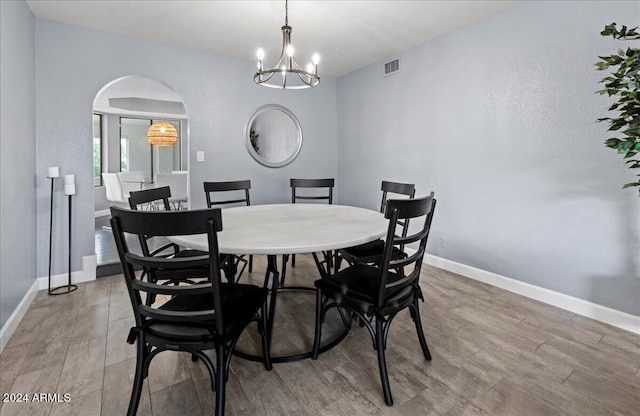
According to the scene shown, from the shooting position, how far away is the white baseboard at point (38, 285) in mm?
2053

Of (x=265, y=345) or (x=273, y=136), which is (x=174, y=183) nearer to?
(x=273, y=136)

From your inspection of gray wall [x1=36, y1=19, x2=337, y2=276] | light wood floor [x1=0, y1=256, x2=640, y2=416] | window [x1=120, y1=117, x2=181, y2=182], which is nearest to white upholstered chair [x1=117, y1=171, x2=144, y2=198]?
window [x1=120, y1=117, x2=181, y2=182]

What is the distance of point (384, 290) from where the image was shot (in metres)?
1.52

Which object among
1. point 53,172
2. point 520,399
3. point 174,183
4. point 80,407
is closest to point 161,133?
point 174,183

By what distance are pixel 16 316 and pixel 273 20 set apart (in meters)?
3.05

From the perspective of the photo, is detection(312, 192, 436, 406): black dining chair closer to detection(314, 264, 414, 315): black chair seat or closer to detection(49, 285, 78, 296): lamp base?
detection(314, 264, 414, 315): black chair seat

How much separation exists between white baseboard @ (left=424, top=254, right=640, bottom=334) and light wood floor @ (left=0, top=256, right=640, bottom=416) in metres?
0.08

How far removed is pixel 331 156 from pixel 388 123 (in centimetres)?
114

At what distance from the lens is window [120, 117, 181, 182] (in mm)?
8211

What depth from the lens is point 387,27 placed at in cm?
314

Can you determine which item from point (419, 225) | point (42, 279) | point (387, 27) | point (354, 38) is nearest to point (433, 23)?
point (387, 27)

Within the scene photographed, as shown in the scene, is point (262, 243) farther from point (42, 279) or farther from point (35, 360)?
point (42, 279)

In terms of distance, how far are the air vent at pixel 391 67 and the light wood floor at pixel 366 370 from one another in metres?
2.79

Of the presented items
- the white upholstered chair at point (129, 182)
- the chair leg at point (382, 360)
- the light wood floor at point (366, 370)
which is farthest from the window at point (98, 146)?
the chair leg at point (382, 360)
